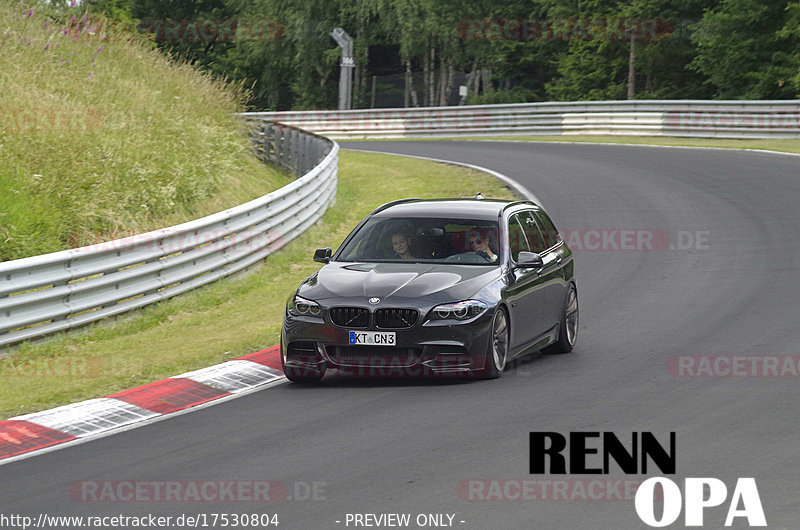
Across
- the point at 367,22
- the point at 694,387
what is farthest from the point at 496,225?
the point at 367,22

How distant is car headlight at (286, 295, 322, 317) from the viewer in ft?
31.9

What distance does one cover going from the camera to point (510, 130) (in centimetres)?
4159

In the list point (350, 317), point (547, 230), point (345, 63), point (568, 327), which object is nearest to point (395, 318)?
point (350, 317)

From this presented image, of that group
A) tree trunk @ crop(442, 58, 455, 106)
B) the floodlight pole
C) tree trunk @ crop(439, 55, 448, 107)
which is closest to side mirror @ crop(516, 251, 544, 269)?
the floodlight pole

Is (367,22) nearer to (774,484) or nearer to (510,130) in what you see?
(510,130)

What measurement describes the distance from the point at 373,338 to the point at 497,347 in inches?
44.9

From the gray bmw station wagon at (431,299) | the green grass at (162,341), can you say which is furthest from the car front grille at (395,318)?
the green grass at (162,341)

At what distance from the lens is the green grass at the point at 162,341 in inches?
405

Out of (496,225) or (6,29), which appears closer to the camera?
(496,225)

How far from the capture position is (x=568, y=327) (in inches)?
455

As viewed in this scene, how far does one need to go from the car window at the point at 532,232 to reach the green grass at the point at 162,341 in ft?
9.12

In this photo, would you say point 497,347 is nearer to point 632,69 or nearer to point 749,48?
point 749,48

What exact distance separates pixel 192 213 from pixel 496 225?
29.5 feet

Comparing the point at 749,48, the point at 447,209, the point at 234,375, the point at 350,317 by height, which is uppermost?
the point at 749,48
